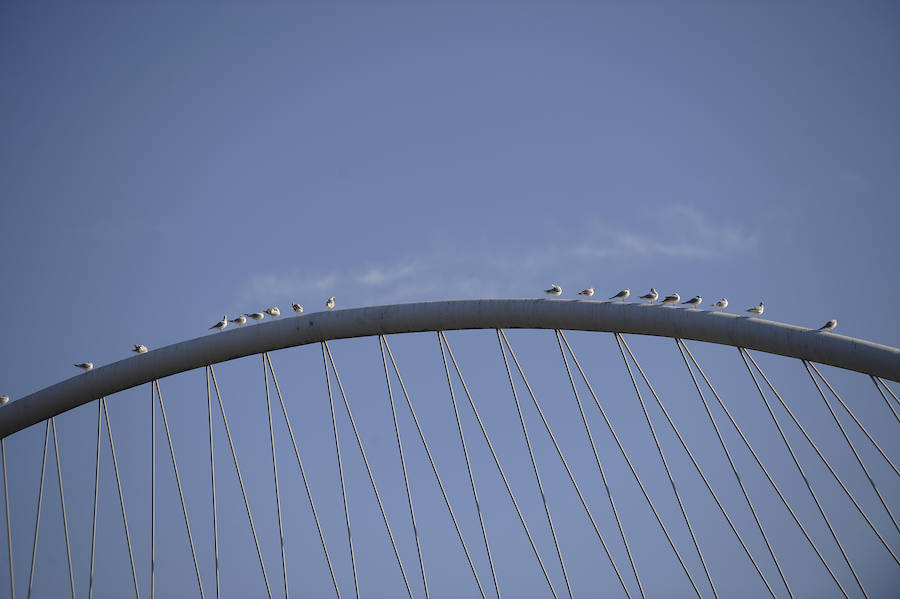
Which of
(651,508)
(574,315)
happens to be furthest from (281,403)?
(651,508)

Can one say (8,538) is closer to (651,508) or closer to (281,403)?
(281,403)

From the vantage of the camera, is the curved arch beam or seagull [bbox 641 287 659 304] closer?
the curved arch beam

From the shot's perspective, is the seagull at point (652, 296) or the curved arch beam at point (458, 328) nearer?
the curved arch beam at point (458, 328)

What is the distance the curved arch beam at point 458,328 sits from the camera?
19.3 m

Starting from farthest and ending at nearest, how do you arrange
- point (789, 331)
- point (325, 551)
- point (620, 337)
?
1. point (325, 551)
2. point (620, 337)
3. point (789, 331)

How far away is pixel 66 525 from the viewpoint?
26.3 meters

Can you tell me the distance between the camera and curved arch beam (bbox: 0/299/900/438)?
63.4 ft

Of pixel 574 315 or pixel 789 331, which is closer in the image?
pixel 789 331

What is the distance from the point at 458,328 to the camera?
23.4 meters

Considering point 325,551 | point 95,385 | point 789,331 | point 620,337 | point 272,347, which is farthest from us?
point 95,385

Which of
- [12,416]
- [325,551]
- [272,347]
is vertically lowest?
[325,551]

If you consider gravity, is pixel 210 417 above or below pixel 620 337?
above

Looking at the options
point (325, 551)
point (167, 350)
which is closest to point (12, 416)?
point (167, 350)

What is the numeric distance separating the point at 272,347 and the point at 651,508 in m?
10.2
